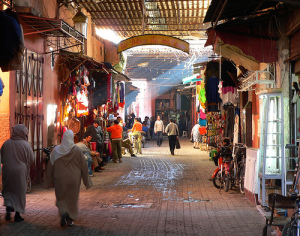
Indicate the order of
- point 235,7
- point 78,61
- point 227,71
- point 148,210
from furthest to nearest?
point 78,61 → point 227,71 → point 235,7 → point 148,210

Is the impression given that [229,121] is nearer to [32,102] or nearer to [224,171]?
[224,171]

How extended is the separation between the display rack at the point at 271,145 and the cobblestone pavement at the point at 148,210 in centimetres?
66

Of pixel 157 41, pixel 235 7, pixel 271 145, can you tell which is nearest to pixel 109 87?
pixel 157 41

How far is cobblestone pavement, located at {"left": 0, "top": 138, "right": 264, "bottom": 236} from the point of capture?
324 inches

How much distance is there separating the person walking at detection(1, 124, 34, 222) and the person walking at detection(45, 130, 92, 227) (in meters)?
0.58

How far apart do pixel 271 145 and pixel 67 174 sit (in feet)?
12.4

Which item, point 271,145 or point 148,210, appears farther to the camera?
point 148,210

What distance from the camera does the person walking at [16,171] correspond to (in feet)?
29.5

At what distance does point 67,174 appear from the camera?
883cm

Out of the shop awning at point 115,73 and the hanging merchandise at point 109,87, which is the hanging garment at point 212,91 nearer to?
the shop awning at point 115,73

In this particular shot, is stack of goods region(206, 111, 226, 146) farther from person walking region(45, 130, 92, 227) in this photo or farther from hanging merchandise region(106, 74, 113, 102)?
person walking region(45, 130, 92, 227)

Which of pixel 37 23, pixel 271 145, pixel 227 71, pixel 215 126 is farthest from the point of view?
pixel 215 126

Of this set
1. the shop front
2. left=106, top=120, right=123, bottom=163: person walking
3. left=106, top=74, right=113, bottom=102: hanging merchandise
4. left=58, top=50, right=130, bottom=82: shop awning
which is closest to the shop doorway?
left=58, top=50, right=130, bottom=82: shop awning

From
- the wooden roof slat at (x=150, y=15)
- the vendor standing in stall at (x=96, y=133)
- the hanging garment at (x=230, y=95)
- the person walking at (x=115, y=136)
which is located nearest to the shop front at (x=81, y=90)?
the vendor standing in stall at (x=96, y=133)
